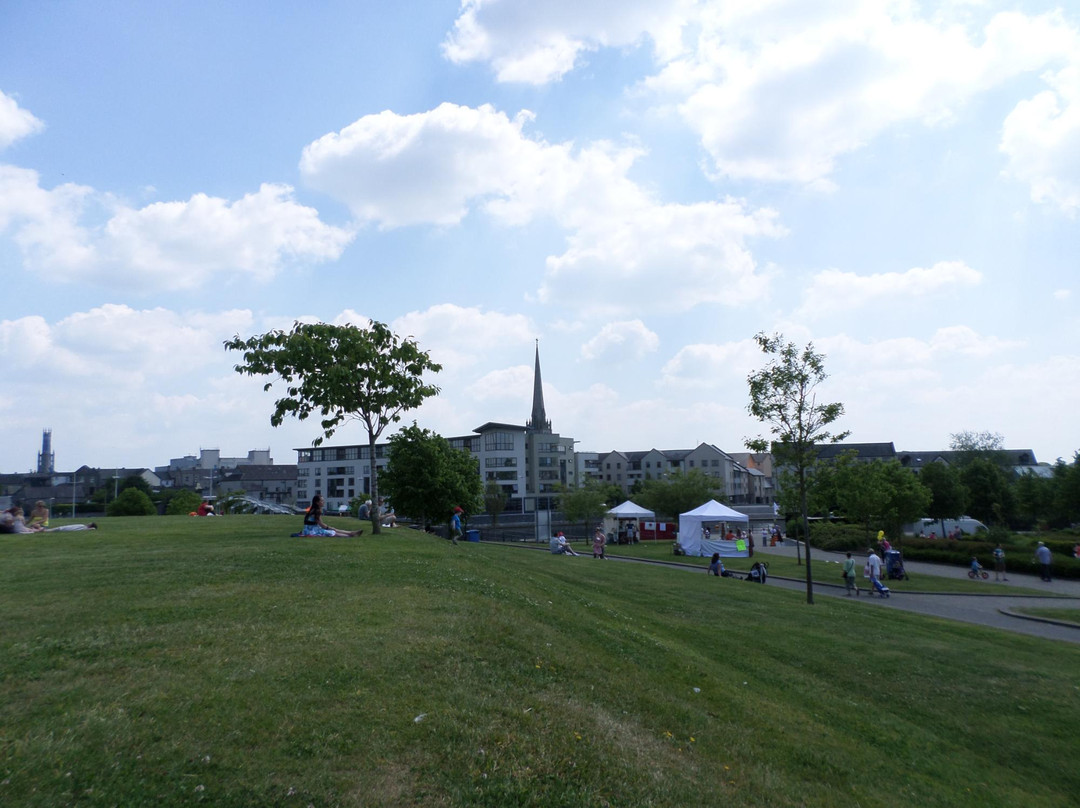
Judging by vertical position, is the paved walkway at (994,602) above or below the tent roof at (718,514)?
below

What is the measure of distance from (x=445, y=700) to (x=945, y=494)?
6701 cm

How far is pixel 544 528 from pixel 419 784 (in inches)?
1797

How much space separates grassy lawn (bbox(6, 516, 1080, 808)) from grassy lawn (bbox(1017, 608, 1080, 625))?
861cm

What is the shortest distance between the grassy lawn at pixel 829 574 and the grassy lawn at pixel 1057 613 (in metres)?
5.62

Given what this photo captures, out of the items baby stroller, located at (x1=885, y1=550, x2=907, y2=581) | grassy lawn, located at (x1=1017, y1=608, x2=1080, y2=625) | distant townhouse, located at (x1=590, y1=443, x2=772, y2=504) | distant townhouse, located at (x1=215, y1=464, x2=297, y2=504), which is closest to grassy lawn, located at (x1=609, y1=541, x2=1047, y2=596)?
baby stroller, located at (x1=885, y1=550, x2=907, y2=581)

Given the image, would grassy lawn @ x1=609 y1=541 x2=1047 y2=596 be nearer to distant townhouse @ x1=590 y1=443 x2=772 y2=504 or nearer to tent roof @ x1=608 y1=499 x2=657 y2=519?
tent roof @ x1=608 y1=499 x2=657 y2=519

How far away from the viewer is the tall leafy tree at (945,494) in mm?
61875

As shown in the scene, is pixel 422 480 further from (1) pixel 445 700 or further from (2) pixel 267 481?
(2) pixel 267 481

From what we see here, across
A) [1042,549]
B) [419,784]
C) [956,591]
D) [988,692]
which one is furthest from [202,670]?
[1042,549]

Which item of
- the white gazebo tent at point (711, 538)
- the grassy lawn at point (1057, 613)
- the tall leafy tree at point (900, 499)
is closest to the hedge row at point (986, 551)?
the tall leafy tree at point (900, 499)

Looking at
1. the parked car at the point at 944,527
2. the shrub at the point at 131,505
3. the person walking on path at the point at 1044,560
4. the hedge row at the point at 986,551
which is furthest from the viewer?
the parked car at the point at 944,527

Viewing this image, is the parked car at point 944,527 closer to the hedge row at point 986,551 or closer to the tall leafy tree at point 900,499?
the hedge row at point 986,551

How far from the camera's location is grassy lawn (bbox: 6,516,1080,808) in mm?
5121

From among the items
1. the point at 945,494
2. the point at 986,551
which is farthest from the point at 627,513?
the point at 945,494
